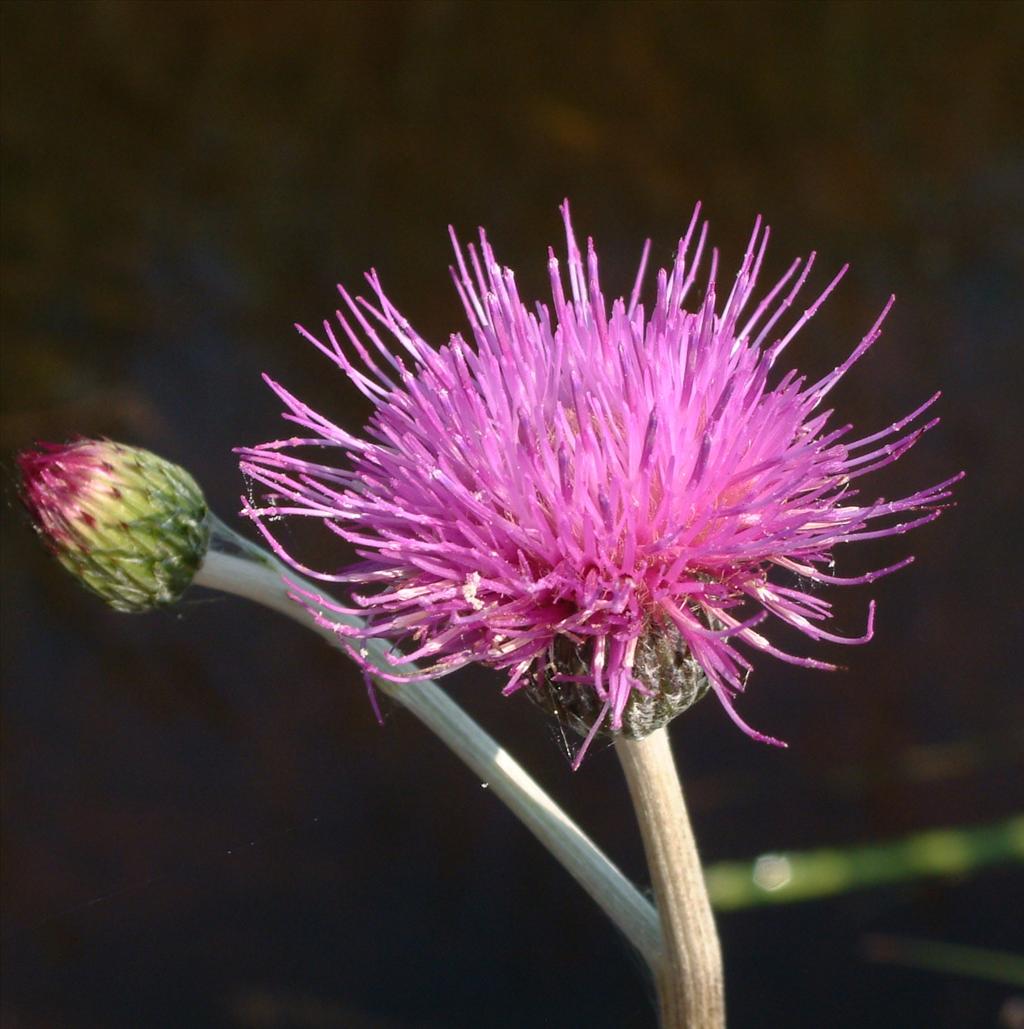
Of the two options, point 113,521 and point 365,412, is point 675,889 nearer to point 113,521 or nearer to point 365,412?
point 113,521

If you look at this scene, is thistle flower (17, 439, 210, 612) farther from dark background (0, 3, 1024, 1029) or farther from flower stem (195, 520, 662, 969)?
dark background (0, 3, 1024, 1029)

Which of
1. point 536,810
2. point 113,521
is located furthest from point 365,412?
point 536,810

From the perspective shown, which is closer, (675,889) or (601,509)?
(601,509)

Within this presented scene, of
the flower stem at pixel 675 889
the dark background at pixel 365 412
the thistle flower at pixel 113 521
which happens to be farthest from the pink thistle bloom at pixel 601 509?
the dark background at pixel 365 412

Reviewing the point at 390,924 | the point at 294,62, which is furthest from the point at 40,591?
the point at 294,62

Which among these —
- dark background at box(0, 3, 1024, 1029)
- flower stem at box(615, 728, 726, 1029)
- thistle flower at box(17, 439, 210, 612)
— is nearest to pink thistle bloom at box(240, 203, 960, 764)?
flower stem at box(615, 728, 726, 1029)

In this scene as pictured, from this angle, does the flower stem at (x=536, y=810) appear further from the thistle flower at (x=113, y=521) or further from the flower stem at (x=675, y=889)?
the thistle flower at (x=113, y=521)

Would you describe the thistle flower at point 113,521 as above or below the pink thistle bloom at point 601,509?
below
